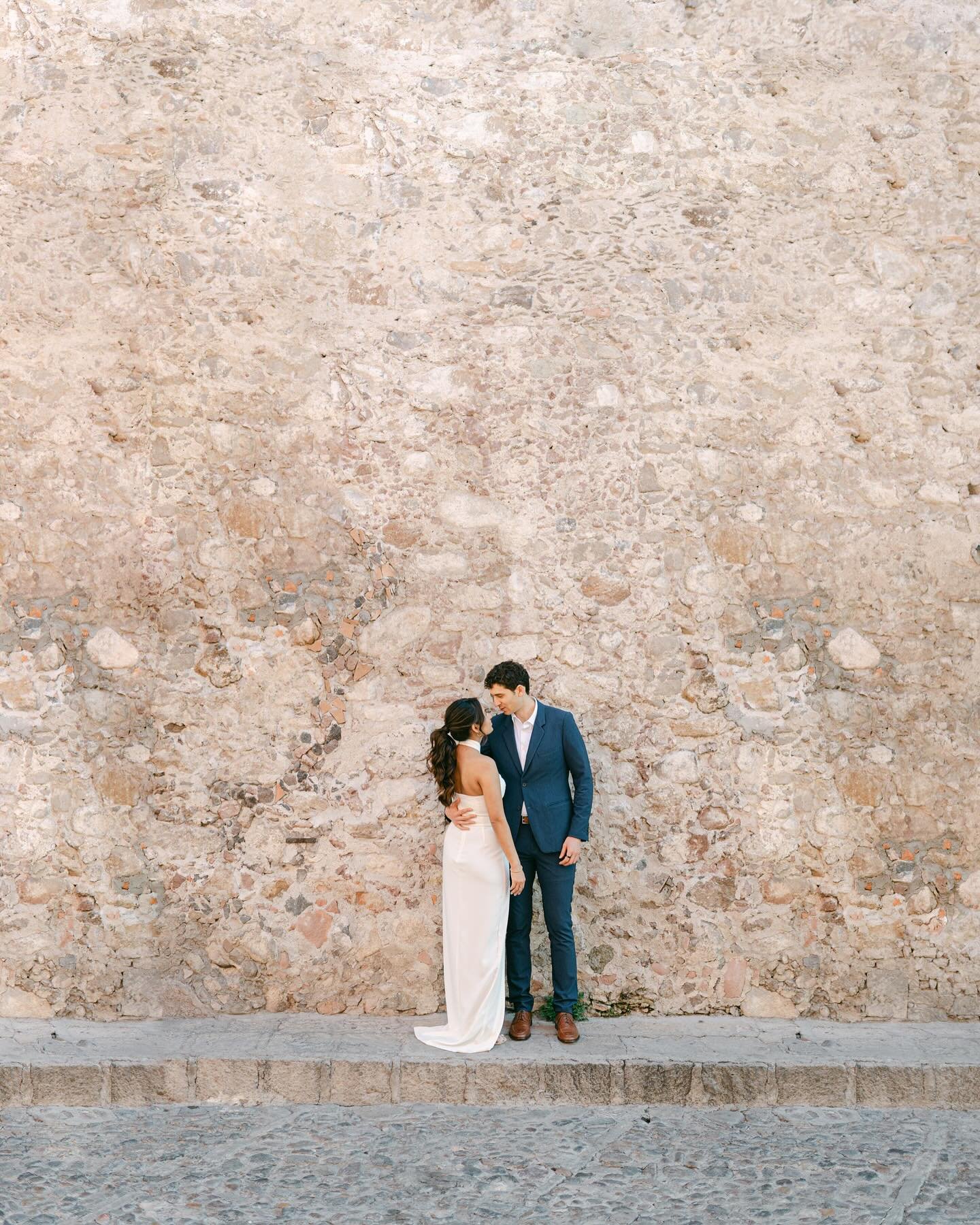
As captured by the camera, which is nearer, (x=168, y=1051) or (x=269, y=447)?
(x=168, y=1051)

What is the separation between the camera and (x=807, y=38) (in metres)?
5.63

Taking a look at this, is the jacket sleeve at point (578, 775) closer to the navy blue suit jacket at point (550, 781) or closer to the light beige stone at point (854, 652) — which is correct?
the navy blue suit jacket at point (550, 781)

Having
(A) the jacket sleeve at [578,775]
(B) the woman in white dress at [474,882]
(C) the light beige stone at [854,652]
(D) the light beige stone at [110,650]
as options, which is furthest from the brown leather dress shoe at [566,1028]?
(D) the light beige stone at [110,650]

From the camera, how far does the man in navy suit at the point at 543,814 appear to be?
491 centimetres

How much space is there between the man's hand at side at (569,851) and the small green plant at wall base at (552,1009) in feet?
2.28

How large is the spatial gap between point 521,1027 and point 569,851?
0.77 m

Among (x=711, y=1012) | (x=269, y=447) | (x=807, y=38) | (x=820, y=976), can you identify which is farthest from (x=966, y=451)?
(x=269, y=447)

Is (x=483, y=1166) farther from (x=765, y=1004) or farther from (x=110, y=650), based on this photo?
(x=110, y=650)

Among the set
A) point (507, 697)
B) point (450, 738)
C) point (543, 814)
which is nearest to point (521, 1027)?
point (543, 814)

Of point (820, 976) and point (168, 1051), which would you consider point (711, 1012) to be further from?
point (168, 1051)

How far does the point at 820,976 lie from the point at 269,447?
349 cm

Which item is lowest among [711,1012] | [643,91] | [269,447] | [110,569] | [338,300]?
[711,1012]

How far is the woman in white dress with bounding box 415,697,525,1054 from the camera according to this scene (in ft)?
15.8

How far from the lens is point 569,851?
4914 millimetres
